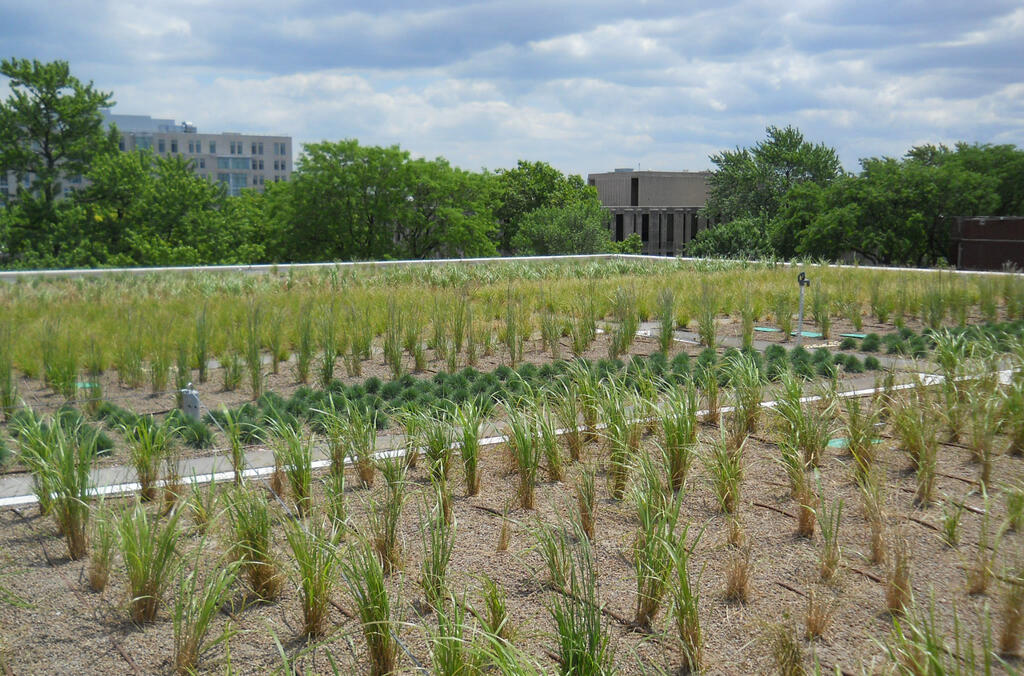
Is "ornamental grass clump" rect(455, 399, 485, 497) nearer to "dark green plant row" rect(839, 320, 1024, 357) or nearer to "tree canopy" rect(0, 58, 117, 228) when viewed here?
"dark green plant row" rect(839, 320, 1024, 357)

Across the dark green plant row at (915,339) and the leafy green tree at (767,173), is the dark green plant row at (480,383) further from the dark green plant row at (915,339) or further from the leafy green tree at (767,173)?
the leafy green tree at (767,173)

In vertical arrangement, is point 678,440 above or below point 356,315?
below

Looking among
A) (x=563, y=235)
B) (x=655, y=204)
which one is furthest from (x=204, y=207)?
(x=655, y=204)

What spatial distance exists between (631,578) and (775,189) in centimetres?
5837

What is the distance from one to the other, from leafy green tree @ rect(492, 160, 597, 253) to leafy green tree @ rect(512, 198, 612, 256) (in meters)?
7.19

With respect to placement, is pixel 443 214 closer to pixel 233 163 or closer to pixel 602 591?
pixel 602 591

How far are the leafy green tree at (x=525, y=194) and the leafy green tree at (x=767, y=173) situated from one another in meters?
9.96

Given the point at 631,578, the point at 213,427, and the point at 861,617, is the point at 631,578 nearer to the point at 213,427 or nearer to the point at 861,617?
the point at 861,617

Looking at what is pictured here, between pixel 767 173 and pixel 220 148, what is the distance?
86574 millimetres

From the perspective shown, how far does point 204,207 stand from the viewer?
41594 millimetres

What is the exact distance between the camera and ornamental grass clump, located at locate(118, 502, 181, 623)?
10.3 ft

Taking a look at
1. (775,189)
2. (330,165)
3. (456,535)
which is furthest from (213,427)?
(775,189)

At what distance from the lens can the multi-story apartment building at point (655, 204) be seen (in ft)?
251

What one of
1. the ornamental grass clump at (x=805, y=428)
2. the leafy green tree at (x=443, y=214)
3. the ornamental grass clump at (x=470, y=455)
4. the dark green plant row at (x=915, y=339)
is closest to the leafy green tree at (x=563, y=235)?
the leafy green tree at (x=443, y=214)
